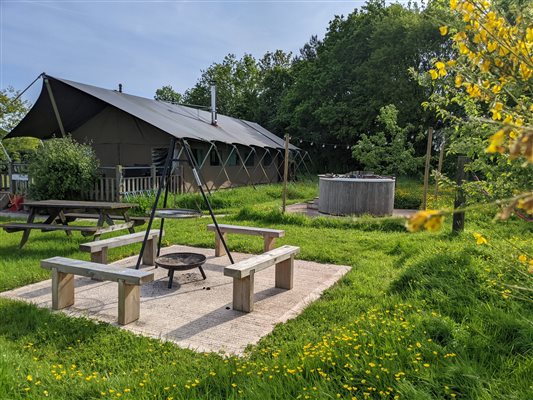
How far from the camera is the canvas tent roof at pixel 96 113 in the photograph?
1407 centimetres

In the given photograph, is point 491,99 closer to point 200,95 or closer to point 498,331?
point 498,331

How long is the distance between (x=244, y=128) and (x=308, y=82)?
7451 mm

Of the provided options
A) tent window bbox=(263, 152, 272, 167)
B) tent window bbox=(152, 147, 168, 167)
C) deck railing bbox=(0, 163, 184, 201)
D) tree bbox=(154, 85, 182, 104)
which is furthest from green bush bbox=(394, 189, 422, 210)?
tree bbox=(154, 85, 182, 104)

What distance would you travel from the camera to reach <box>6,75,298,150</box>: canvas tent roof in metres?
14.1

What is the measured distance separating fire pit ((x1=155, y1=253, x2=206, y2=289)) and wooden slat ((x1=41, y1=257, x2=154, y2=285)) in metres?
0.89

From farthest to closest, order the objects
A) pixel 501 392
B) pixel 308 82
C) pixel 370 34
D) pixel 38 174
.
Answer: pixel 308 82
pixel 370 34
pixel 38 174
pixel 501 392

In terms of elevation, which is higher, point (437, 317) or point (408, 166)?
point (408, 166)

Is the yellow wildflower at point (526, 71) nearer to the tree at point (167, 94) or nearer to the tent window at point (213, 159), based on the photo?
the tent window at point (213, 159)

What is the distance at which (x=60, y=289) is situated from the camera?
13.7ft

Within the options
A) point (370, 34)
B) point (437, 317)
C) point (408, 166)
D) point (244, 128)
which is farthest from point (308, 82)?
point (437, 317)

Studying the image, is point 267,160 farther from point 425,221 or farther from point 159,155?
point 425,221

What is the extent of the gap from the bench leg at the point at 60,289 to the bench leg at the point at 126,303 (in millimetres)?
764

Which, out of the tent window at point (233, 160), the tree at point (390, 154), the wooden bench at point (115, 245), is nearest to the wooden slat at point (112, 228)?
the wooden bench at point (115, 245)

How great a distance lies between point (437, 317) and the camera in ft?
11.0
